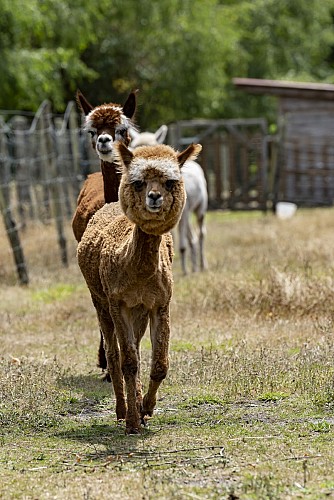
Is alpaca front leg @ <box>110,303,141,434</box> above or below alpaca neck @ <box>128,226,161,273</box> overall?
below

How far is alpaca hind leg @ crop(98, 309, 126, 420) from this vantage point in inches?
276

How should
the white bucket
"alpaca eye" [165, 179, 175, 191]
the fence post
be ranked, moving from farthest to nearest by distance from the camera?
the white bucket, the fence post, "alpaca eye" [165, 179, 175, 191]

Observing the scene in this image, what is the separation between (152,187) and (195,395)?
1880 mm

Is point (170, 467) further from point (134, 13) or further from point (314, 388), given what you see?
point (134, 13)

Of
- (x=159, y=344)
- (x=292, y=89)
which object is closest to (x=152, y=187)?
(x=159, y=344)

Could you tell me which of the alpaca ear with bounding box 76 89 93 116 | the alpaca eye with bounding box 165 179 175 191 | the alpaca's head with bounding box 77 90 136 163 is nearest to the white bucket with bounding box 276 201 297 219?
the alpaca ear with bounding box 76 89 93 116

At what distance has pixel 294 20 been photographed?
37.8 metres

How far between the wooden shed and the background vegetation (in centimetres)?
478

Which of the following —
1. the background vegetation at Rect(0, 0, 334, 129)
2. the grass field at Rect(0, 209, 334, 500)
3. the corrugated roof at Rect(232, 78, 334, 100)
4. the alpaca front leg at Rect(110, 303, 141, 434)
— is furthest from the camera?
the corrugated roof at Rect(232, 78, 334, 100)

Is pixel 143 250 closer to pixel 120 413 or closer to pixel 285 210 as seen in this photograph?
pixel 120 413

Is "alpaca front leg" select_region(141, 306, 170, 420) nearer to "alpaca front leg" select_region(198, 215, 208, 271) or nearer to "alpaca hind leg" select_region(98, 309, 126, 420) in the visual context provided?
"alpaca hind leg" select_region(98, 309, 126, 420)

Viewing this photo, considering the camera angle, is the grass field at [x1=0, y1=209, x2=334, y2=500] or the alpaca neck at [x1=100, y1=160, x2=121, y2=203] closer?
the grass field at [x1=0, y1=209, x2=334, y2=500]

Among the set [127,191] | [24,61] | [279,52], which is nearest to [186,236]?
[127,191]

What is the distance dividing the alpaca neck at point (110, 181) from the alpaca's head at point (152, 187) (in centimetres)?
175
